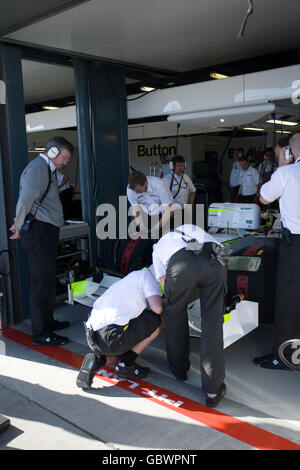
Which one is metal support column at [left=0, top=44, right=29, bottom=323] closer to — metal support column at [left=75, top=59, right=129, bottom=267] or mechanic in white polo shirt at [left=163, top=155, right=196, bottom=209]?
metal support column at [left=75, top=59, right=129, bottom=267]

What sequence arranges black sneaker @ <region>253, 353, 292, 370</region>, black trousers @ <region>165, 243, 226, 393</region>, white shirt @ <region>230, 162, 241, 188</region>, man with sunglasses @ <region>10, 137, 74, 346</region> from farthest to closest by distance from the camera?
white shirt @ <region>230, 162, 241, 188</region> < man with sunglasses @ <region>10, 137, 74, 346</region> < black sneaker @ <region>253, 353, 292, 370</region> < black trousers @ <region>165, 243, 226, 393</region>

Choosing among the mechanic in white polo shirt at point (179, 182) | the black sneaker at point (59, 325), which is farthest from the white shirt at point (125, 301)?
the mechanic in white polo shirt at point (179, 182)

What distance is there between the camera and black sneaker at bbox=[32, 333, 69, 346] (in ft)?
12.5

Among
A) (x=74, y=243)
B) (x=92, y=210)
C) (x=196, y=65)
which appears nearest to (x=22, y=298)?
(x=74, y=243)

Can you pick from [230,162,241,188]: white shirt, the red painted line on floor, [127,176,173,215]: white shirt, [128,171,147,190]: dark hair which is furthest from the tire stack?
the red painted line on floor

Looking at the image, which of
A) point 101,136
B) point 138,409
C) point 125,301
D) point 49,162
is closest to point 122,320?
point 125,301

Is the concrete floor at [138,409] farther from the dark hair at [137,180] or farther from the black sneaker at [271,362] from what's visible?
the dark hair at [137,180]

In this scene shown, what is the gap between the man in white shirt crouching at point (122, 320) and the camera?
295cm

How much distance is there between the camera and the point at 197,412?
2709 millimetres

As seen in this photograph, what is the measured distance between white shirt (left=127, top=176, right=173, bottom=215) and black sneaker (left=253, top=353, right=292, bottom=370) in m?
2.22

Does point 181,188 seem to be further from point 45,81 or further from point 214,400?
point 214,400

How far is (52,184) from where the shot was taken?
382 cm

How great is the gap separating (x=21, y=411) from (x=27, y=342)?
1.20 meters
